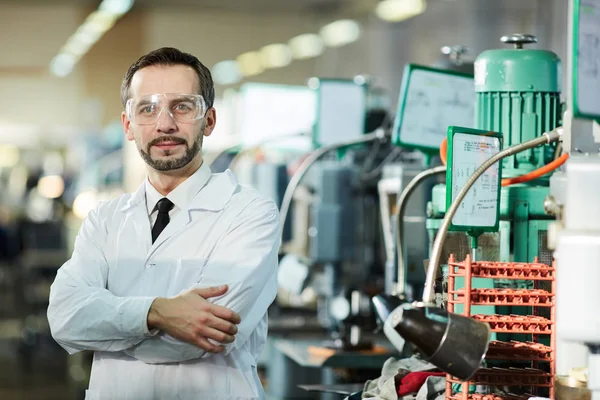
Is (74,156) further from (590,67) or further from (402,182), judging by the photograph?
(590,67)

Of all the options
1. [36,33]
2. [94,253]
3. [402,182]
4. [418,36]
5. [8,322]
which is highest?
[36,33]

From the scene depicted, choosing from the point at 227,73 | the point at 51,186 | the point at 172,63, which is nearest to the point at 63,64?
the point at 227,73

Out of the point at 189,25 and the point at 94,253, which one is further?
the point at 189,25

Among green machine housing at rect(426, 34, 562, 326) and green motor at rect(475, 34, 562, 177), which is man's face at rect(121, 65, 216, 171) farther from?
green motor at rect(475, 34, 562, 177)

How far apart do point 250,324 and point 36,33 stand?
1682 cm

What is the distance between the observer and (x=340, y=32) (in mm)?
15414

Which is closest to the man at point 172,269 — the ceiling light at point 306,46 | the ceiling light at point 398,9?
the ceiling light at point 398,9

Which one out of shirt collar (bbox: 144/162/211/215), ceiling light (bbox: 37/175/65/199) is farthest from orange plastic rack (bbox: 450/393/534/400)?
ceiling light (bbox: 37/175/65/199)

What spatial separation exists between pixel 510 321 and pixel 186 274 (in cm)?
76

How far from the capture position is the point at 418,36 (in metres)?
11.7

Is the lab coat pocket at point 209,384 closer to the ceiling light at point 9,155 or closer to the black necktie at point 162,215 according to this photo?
the black necktie at point 162,215

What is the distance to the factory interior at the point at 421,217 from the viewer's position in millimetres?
1790

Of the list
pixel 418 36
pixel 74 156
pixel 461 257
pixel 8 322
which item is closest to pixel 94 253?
pixel 461 257

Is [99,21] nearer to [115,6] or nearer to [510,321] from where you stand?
[115,6]
